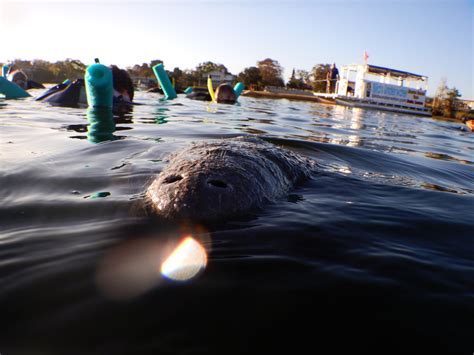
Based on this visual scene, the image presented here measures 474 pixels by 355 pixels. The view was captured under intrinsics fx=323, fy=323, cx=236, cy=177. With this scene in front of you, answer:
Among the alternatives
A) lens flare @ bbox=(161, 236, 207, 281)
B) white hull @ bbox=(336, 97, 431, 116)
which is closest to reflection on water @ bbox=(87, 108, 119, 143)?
lens flare @ bbox=(161, 236, 207, 281)

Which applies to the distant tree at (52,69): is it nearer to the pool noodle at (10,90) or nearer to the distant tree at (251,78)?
the distant tree at (251,78)

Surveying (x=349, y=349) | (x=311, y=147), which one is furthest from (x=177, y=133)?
(x=349, y=349)

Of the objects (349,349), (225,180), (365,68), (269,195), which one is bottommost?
(349,349)

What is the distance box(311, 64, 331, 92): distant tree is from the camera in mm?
72125

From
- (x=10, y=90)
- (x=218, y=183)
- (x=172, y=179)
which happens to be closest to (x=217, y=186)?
(x=218, y=183)

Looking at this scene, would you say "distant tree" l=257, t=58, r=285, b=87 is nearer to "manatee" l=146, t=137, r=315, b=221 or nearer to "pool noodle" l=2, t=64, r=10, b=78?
"pool noodle" l=2, t=64, r=10, b=78

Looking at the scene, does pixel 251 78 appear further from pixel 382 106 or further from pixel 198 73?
pixel 382 106

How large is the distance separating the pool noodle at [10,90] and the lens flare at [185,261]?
49.0ft

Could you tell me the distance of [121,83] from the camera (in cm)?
1270

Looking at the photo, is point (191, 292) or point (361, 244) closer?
point (191, 292)

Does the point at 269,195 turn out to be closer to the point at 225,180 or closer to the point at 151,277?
the point at 225,180

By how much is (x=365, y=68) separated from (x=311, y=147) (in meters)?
42.3

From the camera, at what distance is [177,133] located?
263 inches

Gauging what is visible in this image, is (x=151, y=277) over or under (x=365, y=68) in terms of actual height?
under
